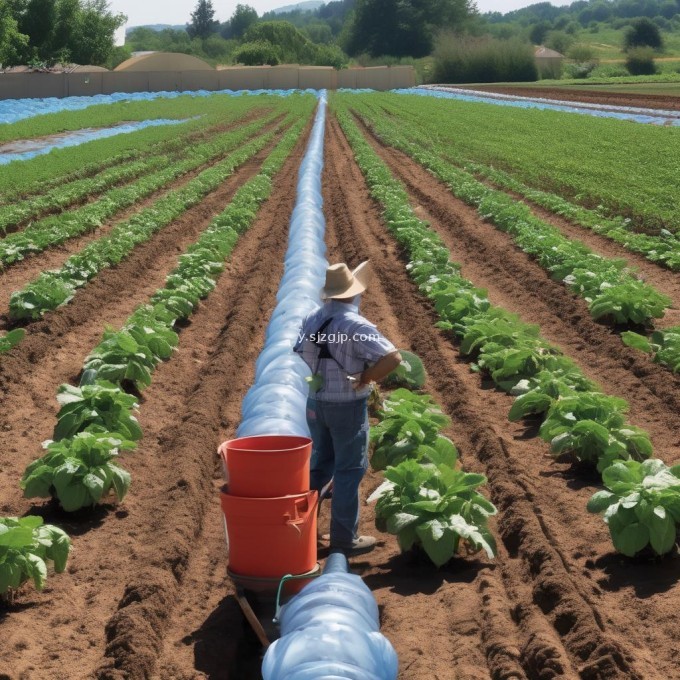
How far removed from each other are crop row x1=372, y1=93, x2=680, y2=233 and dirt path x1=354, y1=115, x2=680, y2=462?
8.81ft

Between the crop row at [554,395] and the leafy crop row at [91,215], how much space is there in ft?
17.8

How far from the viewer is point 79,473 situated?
6.74 meters

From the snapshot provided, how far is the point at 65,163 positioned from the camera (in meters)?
26.7

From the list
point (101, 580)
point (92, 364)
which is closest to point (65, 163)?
point (92, 364)

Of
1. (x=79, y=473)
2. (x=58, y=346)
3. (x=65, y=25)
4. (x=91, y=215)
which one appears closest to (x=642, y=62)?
(x=65, y=25)

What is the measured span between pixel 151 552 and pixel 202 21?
598 ft

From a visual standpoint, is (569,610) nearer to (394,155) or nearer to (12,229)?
(12,229)

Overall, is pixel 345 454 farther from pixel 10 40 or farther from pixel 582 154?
pixel 10 40

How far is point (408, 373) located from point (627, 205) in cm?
1062

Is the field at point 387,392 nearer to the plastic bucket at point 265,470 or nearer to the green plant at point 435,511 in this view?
the green plant at point 435,511

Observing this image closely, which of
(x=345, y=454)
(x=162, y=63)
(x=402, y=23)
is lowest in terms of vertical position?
(x=345, y=454)

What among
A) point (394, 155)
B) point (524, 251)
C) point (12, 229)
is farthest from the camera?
point (394, 155)

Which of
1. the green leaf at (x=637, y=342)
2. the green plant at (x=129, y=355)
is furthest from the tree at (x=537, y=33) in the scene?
the green plant at (x=129, y=355)

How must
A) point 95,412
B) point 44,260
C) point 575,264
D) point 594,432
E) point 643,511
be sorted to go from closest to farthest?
point 643,511
point 594,432
point 95,412
point 575,264
point 44,260
